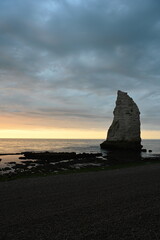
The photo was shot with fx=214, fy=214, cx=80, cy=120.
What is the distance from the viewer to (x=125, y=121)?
245 ft

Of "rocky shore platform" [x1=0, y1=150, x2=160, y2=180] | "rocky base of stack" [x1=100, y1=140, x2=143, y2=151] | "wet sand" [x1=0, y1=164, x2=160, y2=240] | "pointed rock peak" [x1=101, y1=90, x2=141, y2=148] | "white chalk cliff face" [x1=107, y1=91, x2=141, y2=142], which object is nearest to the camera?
"wet sand" [x1=0, y1=164, x2=160, y2=240]

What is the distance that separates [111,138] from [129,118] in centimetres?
996

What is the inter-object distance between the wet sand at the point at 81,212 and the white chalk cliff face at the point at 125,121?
60.9m

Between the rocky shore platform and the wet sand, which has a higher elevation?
the wet sand

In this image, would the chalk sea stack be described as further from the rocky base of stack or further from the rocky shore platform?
the rocky shore platform

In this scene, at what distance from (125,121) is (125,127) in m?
2.22

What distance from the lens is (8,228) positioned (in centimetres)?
723

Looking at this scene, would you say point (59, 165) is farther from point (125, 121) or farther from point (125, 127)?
point (125, 121)

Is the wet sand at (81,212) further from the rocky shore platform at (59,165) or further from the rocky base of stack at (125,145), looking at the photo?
the rocky base of stack at (125,145)

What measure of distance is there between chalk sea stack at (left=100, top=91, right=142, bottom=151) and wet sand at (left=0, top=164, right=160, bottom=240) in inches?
2309

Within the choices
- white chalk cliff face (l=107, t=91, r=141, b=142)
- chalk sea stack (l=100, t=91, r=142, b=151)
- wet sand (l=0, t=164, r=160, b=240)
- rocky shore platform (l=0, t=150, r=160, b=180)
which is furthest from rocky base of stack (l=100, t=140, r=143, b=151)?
wet sand (l=0, t=164, r=160, b=240)

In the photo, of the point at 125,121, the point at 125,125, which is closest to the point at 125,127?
the point at 125,125

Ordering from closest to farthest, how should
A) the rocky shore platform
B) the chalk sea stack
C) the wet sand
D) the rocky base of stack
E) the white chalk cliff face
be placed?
the wet sand
the rocky shore platform
the rocky base of stack
the chalk sea stack
the white chalk cliff face

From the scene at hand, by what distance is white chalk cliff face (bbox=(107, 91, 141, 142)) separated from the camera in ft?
239
